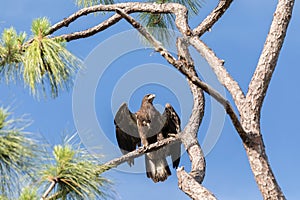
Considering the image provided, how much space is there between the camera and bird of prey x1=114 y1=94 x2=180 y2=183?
495 cm

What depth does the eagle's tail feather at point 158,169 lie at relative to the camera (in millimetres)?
4926

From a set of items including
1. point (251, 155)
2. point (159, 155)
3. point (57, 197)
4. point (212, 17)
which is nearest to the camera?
point (57, 197)

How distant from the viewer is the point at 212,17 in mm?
4531

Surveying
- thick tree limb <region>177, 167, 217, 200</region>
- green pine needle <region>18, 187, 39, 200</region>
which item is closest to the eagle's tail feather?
thick tree limb <region>177, 167, 217, 200</region>

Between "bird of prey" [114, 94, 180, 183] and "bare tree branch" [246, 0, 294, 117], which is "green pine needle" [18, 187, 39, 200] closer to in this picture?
"bare tree branch" [246, 0, 294, 117]

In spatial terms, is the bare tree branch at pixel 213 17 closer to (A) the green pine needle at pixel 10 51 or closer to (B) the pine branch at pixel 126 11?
(B) the pine branch at pixel 126 11

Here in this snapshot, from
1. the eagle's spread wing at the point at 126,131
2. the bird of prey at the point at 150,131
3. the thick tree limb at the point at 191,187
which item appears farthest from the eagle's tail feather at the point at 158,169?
the thick tree limb at the point at 191,187

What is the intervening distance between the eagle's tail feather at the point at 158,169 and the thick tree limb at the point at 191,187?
1.07m

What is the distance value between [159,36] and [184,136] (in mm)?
1195

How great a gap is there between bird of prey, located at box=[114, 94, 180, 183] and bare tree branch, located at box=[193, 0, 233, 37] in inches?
28.6

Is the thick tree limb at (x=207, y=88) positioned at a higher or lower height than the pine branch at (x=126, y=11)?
lower

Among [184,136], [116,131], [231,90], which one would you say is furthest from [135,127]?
[231,90]

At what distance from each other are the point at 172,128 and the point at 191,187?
1.25 m

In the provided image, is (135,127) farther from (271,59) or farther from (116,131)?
(271,59)
